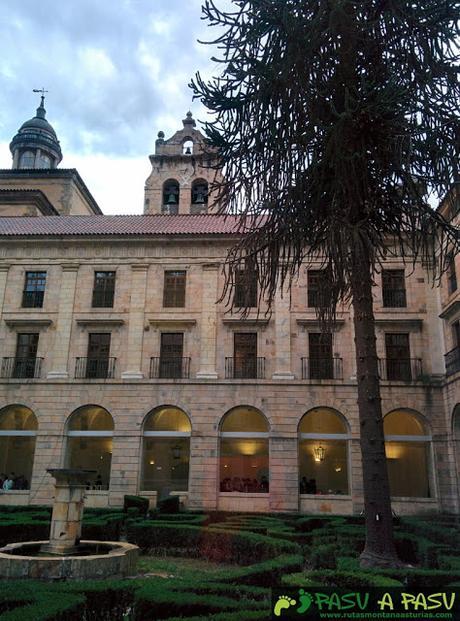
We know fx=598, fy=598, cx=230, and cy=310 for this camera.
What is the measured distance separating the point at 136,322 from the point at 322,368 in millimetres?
9791

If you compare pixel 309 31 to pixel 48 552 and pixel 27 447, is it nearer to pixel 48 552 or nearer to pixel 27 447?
pixel 48 552

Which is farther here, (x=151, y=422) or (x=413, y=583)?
(x=151, y=422)

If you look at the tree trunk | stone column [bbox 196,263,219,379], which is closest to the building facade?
stone column [bbox 196,263,219,379]

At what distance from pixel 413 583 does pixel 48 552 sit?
7359 millimetres

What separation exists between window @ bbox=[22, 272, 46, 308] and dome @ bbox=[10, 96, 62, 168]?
71.7 feet

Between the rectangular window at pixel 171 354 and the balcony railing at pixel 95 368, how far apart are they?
8.22ft

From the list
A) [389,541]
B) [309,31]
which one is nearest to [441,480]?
[389,541]

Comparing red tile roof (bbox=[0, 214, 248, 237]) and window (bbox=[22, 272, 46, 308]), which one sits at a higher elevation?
red tile roof (bbox=[0, 214, 248, 237])

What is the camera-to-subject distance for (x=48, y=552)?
12.5 meters

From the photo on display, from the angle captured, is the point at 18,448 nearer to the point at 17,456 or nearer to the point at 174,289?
the point at 17,456

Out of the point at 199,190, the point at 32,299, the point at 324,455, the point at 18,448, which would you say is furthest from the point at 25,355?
the point at 199,190

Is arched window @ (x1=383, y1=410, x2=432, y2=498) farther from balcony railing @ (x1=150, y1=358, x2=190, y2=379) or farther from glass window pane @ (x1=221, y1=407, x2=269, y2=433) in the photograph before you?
balcony railing @ (x1=150, y1=358, x2=190, y2=379)

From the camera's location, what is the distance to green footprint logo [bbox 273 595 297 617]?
4.55m

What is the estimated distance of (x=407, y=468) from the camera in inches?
1288
